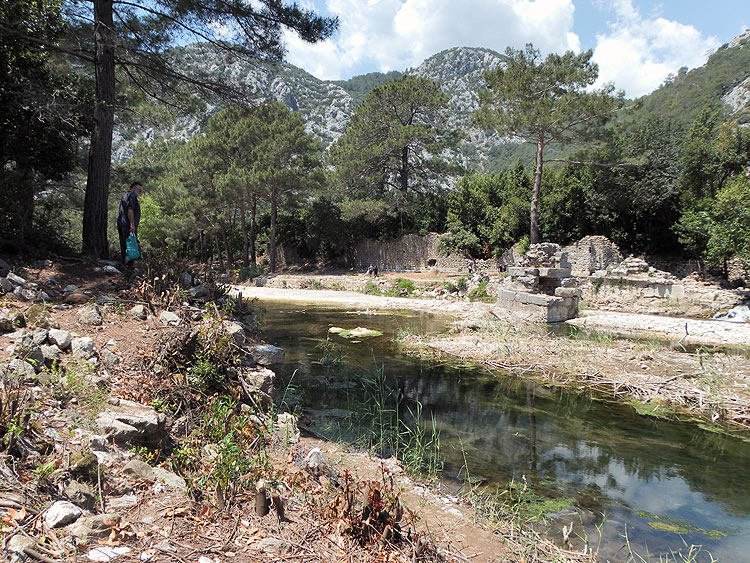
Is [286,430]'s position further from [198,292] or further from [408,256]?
[408,256]

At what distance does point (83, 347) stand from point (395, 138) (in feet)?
82.2

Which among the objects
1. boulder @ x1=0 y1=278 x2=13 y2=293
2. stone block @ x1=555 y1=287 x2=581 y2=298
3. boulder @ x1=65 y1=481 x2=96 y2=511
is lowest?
boulder @ x1=65 y1=481 x2=96 y2=511

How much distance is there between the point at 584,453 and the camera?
505cm

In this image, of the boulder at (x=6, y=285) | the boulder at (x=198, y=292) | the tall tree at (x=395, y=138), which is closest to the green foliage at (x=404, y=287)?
the tall tree at (x=395, y=138)

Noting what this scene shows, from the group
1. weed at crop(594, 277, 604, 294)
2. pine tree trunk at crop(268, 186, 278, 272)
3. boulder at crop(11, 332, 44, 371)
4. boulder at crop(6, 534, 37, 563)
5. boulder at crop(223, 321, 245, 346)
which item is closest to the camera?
boulder at crop(6, 534, 37, 563)

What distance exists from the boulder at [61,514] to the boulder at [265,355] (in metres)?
3.26

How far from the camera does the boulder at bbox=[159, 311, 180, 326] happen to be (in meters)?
4.97

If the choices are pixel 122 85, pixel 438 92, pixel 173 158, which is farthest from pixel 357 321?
pixel 173 158

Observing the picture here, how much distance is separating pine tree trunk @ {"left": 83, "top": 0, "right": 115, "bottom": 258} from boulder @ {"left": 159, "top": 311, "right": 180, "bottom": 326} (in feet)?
11.2

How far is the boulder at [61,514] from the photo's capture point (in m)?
2.08

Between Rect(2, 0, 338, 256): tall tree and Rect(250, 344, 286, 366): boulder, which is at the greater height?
Rect(2, 0, 338, 256): tall tree

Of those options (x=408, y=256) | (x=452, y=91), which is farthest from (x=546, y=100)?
(x=452, y=91)

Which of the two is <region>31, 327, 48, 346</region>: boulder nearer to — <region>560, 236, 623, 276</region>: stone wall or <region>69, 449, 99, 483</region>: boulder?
<region>69, 449, 99, 483</region>: boulder

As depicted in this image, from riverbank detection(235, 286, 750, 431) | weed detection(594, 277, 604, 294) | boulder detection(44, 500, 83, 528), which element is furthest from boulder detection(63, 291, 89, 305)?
weed detection(594, 277, 604, 294)
